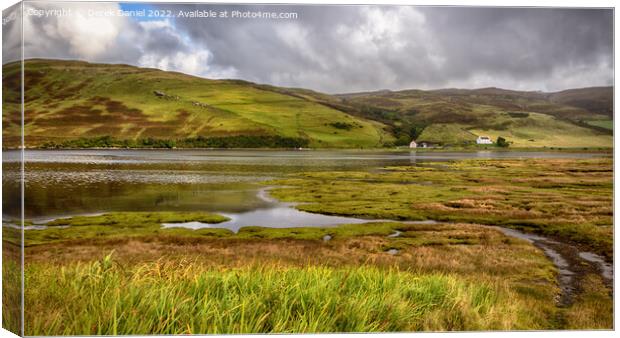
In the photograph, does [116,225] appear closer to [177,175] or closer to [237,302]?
[177,175]

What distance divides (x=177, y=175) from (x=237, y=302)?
13.4ft

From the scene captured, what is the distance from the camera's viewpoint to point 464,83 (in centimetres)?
1035

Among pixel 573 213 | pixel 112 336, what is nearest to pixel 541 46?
pixel 573 213

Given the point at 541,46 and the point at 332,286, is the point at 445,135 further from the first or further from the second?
the point at 332,286

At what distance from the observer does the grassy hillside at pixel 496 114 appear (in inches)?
396

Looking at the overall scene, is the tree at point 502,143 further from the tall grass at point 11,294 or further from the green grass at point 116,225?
the tall grass at point 11,294

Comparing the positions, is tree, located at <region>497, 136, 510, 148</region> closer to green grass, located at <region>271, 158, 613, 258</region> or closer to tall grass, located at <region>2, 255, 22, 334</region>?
green grass, located at <region>271, 158, 613, 258</region>

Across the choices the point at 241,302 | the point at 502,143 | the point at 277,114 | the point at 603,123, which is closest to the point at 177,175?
the point at 277,114

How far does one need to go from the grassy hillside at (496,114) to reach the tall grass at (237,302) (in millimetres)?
3581

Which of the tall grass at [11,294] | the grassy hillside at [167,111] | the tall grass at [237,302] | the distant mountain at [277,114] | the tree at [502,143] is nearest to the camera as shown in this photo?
the tall grass at [237,302]

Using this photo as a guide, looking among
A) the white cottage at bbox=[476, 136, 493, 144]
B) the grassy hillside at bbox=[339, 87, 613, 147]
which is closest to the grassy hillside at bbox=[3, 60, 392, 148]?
the grassy hillside at bbox=[339, 87, 613, 147]

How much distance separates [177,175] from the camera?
10.8 metres

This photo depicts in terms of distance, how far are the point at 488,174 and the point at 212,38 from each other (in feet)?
19.1

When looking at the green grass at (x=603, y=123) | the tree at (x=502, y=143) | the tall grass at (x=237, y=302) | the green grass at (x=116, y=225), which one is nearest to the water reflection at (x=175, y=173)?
the green grass at (x=116, y=225)
